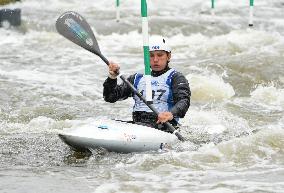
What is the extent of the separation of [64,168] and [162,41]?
5.29ft

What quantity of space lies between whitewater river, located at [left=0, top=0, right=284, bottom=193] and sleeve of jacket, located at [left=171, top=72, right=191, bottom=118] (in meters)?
0.34

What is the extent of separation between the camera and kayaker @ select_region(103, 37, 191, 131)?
6.91 metres

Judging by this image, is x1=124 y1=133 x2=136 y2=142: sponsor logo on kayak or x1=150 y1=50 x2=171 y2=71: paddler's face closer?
x1=124 y1=133 x2=136 y2=142: sponsor logo on kayak

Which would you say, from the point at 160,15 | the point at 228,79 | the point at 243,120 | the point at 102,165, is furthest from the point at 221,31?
the point at 102,165

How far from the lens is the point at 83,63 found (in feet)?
43.8

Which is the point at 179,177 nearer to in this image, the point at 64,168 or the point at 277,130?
the point at 64,168

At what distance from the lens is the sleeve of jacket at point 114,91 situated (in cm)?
691

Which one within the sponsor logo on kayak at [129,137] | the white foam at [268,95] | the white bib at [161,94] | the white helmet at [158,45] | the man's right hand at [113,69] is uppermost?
the white helmet at [158,45]

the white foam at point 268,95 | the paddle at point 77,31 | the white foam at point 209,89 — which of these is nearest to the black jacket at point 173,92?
the paddle at point 77,31

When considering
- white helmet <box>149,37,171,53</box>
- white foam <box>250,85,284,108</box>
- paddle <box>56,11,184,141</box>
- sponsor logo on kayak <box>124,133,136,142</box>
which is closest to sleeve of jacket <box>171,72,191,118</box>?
white helmet <box>149,37,171,53</box>

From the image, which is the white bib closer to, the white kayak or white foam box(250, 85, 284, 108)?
the white kayak

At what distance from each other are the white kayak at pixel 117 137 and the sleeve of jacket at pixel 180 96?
9.3 inches

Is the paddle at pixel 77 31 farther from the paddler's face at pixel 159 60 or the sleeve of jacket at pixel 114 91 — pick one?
the paddler's face at pixel 159 60

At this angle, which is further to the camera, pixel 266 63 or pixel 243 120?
pixel 266 63
